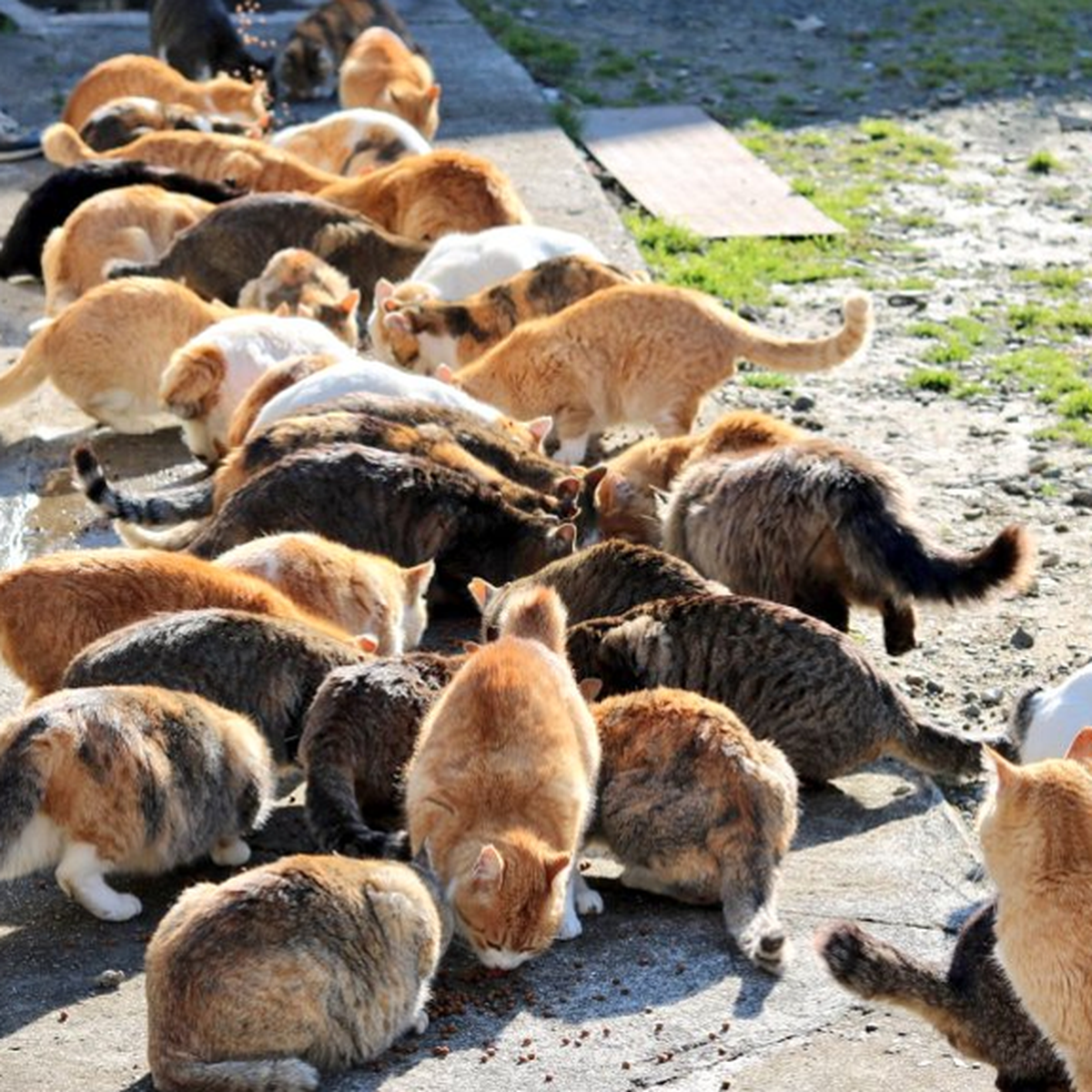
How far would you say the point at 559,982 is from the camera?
16.8 ft

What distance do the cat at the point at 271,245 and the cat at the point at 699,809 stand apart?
16.4 ft

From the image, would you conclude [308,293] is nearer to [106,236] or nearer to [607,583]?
[106,236]

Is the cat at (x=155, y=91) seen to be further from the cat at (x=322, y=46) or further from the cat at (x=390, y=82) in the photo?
the cat at (x=322, y=46)

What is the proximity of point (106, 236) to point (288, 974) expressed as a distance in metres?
6.16

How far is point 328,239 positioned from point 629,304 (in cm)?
210

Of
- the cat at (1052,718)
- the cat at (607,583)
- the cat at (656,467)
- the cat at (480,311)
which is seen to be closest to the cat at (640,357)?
the cat at (480,311)

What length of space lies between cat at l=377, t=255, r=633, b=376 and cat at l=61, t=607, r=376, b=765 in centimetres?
334

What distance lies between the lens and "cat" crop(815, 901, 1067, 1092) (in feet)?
14.8

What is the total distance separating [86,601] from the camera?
20.6 feet

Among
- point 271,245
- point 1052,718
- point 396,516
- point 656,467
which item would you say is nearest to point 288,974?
point 1052,718

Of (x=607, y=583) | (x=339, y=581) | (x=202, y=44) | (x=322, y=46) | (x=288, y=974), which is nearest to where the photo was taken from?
(x=288, y=974)

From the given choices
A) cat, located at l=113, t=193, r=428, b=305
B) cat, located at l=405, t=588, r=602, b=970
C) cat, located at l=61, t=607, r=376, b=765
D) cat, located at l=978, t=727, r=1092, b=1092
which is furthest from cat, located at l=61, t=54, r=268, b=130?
cat, located at l=978, t=727, r=1092, b=1092

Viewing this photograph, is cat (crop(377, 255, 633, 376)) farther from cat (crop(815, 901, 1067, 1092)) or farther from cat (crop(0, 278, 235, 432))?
cat (crop(815, 901, 1067, 1092))

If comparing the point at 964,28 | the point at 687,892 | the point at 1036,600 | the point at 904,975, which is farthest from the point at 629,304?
the point at 964,28
